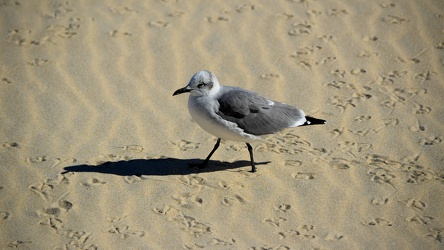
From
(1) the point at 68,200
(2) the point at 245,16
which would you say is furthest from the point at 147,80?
(1) the point at 68,200

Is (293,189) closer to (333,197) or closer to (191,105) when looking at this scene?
(333,197)

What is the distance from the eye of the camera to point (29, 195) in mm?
5820

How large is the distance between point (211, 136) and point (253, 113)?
924mm

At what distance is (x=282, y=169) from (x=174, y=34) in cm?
313

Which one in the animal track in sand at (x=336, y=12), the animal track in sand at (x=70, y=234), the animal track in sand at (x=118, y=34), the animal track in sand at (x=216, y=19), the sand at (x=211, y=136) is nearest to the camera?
the animal track in sand at (x=70, y=234)

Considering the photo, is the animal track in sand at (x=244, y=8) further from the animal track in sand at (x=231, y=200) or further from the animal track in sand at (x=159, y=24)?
the animal track in sand at (x=231, y=200)

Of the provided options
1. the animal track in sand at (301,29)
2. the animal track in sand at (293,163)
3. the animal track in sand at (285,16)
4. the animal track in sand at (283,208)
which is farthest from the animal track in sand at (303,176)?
the animal track in sand at (285,16)

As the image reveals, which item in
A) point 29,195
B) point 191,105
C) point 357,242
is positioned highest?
point 191,105

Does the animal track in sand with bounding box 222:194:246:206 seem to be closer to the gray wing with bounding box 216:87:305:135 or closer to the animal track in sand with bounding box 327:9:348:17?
the gray wing with bounding box 216:87:305:135

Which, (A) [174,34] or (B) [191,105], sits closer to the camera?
(B) [191,105]

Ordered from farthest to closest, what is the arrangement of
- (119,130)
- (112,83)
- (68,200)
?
(112,83)
(119,130)
(68,200)

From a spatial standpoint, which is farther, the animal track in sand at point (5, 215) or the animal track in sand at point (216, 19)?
the animal track in sand at point (216, 19)

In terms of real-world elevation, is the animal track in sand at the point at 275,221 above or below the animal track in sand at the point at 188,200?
above

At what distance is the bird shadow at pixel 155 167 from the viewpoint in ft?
20.5
